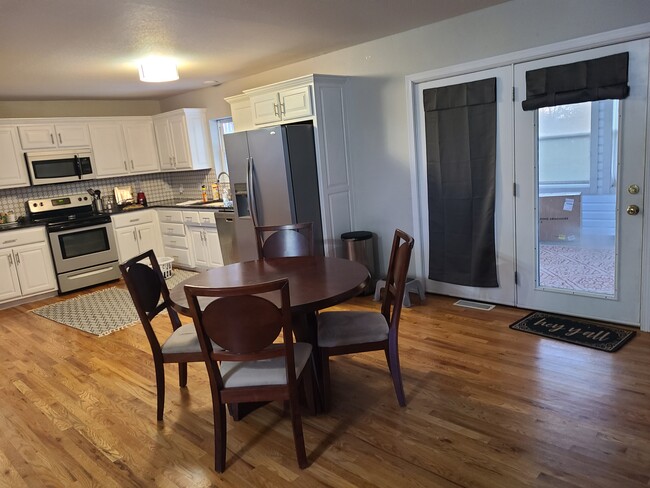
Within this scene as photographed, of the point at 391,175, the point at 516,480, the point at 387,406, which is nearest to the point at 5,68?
the point at 391,175

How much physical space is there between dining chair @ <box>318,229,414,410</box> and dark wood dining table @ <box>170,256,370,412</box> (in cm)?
7

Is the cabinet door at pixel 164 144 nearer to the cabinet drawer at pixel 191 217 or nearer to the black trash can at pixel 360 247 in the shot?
the cabinet drawer at pixel 191 217

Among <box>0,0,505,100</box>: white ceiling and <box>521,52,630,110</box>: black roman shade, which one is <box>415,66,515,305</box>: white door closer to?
<box>521,52,630,110</box>: black roman shade

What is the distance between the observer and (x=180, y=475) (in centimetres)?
212

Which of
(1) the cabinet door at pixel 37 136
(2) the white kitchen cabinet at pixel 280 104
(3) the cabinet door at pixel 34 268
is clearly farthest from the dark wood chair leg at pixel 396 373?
(1) the cabinet door at pixel 37 136

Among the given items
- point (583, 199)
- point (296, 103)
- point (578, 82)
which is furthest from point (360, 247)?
point (578, 82)

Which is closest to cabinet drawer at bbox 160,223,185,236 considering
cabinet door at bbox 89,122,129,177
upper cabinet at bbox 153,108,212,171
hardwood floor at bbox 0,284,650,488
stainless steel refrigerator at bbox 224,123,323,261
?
upper cabinet at bbox 153,108,212,171

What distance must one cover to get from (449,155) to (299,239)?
4.99ft

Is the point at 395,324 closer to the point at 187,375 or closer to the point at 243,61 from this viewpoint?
the point at 187,375

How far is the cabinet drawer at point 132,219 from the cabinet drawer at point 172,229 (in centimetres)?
20

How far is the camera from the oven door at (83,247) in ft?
17.8

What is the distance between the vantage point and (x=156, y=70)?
13.2ft

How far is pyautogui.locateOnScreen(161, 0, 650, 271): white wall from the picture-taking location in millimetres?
3051

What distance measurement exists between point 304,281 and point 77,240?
166 inches
